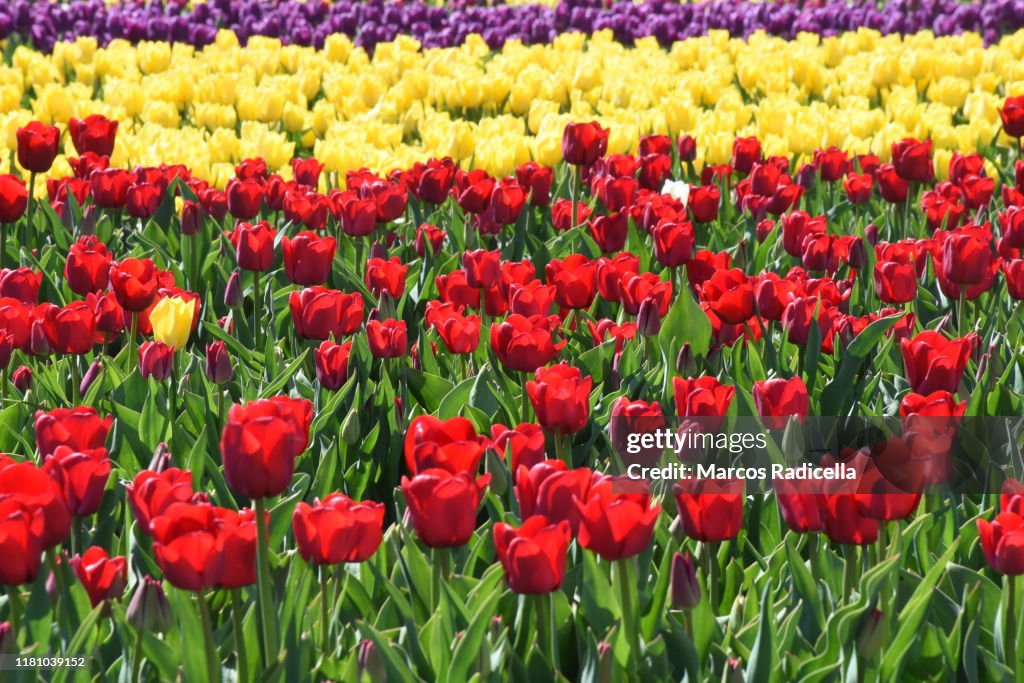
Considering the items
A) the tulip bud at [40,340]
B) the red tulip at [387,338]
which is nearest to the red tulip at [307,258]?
the red tulip at [387,338]

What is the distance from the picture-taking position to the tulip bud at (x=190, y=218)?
421 centimetres

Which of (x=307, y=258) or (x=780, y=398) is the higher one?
(x=780, y=398)

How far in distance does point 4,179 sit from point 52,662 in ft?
7.98

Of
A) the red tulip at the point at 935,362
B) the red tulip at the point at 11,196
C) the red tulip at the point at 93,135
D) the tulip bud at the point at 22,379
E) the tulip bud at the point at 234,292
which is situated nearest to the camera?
the red tulip at the point at 935,362

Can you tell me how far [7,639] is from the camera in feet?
6.00

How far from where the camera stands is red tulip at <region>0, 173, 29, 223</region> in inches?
157

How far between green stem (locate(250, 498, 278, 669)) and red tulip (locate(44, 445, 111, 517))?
12.9 inches

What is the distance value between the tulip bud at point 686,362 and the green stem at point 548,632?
3.84 feet

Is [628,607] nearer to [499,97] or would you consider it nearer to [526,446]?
[526,446]

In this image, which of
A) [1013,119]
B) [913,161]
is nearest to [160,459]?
[913,161]

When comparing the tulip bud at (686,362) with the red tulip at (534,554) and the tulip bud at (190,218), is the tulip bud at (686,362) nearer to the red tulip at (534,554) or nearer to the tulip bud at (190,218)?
the red tulip at (534,554)

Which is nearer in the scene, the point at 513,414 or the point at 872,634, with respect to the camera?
the point at 872,634

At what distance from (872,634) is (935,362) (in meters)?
0.87

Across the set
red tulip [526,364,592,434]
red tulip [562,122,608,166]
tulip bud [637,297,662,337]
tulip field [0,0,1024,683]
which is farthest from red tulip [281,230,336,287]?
red tulip [562,122,608,166]
